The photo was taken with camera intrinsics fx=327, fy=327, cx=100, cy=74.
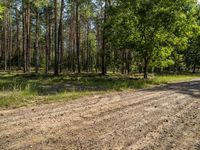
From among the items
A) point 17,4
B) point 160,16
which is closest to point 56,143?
point 160,16

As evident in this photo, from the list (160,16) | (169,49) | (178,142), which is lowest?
(178,142)

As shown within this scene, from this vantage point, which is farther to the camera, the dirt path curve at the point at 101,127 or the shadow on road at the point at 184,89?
the shadow on road at the point at 184,89

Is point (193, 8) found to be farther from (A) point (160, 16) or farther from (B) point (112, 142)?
(B) point (112, 142)

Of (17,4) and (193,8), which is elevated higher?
(17,4)

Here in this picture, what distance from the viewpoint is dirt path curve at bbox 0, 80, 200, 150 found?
7.20 m

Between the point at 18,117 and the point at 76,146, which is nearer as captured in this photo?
the point at 76,146

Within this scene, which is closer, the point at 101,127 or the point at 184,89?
the point at 101,127

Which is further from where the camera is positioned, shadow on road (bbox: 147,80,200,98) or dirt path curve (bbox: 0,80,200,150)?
shadow on road (bbox: 147,80,200,98)

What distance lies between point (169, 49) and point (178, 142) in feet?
74.1

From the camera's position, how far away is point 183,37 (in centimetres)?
2905

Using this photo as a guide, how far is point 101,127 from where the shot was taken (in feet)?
28.8

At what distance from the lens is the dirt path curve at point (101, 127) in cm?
720

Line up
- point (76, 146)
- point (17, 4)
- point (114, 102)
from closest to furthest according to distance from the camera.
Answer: point (76, 146), point (114, 102), point (17, 4)

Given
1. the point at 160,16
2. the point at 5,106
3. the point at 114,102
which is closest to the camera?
the point at 5,106
